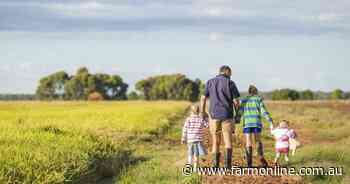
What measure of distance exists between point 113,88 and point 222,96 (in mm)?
136190

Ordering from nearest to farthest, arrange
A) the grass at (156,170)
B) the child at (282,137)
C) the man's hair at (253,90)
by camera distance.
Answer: the grass at (156,170) < the man's hair at (253,90) < the child at (282,137)

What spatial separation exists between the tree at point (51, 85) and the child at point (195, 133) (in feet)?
450

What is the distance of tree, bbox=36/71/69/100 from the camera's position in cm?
15012

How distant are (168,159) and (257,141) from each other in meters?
4.17

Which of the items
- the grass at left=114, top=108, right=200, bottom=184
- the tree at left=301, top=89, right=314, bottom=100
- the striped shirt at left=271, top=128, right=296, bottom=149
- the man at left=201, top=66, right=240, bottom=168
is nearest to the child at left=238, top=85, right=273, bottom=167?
the man at left=201, top=66, right=240, bottom=168

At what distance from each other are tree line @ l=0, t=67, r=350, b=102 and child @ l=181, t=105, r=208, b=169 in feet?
395

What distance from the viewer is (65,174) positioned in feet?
40.1

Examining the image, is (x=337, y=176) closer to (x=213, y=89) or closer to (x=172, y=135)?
(x=213, y=89)

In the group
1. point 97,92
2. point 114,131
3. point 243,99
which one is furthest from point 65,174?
point 97,92

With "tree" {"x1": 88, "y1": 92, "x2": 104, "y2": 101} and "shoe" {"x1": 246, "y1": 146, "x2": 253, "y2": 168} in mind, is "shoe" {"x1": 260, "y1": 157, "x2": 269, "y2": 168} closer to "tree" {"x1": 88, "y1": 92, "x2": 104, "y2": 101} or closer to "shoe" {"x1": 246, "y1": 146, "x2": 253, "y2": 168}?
"shoe" {"x1": 246, "y1": 146, "x2": 253, "y2": 168}

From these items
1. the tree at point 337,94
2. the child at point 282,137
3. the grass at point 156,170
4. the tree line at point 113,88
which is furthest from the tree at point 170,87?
the child at point 282,137

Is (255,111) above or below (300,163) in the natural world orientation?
above

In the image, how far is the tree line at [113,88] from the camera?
474 ft

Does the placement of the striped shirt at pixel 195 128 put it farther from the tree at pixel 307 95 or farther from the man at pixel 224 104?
the tree at pixel 307 95
